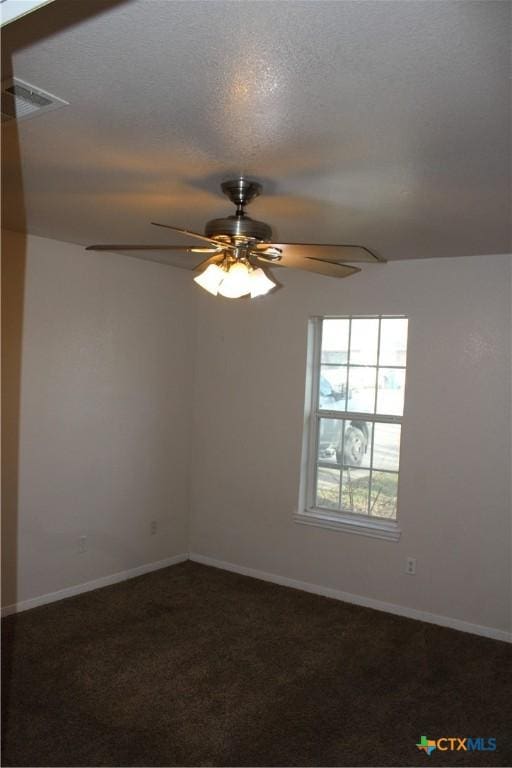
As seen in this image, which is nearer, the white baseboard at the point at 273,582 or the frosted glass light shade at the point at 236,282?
the frosted glass light shade at the point at 236,282

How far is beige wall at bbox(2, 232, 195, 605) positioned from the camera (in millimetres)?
4383

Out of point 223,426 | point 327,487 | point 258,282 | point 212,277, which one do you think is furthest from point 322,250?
Answer: point 223,426

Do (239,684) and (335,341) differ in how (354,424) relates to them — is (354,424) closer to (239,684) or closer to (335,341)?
(335,341)

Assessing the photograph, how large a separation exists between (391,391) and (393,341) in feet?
1.18

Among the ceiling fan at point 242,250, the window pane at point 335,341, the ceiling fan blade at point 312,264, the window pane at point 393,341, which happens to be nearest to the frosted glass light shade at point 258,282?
the ceiling fan at point 242,250

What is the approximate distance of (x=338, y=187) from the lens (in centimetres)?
301

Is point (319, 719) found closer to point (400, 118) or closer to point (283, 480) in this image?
point (283, 480)

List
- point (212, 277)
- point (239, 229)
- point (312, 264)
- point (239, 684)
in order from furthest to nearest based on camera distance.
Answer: point (239, 684) < point (312, 264) < point (212, 277) < point (239, 229)

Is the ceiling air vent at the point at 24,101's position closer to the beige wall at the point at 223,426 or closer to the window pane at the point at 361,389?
the beige wall at the point at 223,426

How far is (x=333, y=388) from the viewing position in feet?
16.9

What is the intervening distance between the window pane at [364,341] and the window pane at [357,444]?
1.54 ft

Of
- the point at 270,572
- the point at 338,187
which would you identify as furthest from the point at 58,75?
the point at 270,572

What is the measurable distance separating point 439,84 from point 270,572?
4092 mm

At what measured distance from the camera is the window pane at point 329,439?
5.12 meters
